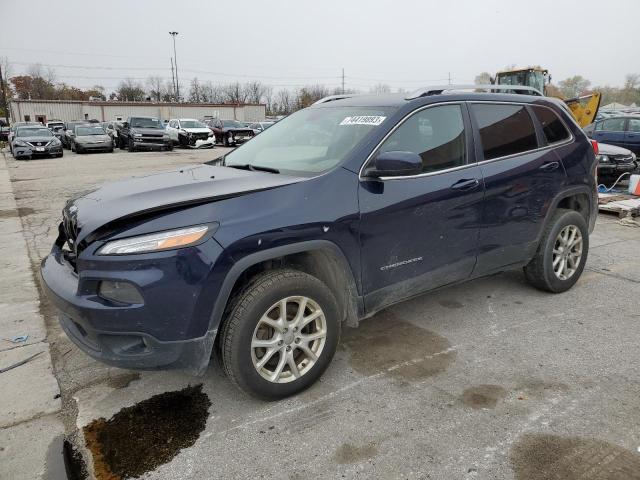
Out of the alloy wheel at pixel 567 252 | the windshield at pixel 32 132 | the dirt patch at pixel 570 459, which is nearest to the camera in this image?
the dirt patch at pixel 570 459

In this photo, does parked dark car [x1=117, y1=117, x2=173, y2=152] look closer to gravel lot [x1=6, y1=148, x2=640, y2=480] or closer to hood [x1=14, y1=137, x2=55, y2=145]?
hood [x1=14, y1=137, x2=55, y2=145]

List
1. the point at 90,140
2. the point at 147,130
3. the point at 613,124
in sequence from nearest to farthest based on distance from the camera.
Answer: the point at 613,124
the point at 90,140
the point at 147,130

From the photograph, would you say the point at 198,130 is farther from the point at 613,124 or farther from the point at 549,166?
the point at 549,166

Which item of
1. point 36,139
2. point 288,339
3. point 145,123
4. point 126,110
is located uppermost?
point 126,110

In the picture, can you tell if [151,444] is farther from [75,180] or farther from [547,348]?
[75,180]

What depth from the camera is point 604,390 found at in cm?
304

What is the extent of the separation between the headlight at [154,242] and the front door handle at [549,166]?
3.06 m

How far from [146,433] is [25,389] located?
1.07m

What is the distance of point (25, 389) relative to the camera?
318cm

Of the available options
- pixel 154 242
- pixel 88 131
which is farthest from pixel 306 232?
pixel 88 131

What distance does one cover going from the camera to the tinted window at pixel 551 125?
170 inches

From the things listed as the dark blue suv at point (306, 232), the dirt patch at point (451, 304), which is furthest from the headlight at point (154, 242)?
the dirt patch at point (451, 304)

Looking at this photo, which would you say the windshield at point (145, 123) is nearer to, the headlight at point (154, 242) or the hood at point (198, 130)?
the hood at point (198, 130)

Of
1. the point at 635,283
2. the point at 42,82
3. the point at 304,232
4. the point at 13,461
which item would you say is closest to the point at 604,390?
the point at 304,232
